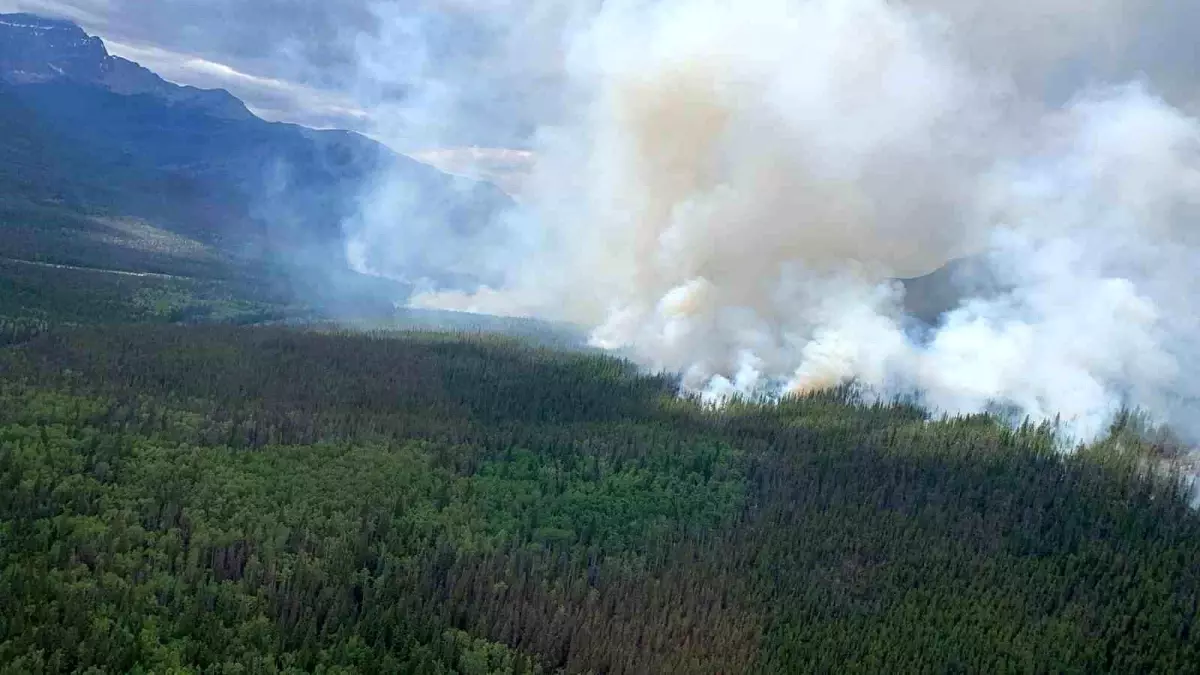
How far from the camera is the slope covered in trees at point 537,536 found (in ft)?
165

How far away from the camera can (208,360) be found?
10631 centimetres

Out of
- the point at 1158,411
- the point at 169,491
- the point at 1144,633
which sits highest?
the point at 1158,411

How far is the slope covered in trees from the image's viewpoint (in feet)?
165

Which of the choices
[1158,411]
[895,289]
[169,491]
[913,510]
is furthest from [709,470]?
[895,289]

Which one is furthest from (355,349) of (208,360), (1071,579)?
(1071,579)

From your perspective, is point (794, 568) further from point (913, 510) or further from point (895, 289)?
point (895, 289)

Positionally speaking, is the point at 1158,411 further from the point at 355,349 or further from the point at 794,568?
the point at 355,349

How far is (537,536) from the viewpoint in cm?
6650

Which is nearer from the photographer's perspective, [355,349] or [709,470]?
[709,470]

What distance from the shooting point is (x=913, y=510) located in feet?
253

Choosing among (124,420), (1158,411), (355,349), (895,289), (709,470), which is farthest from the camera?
(895,289)

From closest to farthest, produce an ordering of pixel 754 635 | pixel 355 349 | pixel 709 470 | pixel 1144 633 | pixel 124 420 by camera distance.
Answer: pixel 754 635
pixel 1144 633
pixel 124 420
pixel 709 470
pixel 355 349

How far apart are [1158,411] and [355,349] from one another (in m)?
97.5

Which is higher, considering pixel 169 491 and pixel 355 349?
pixel 355 349
